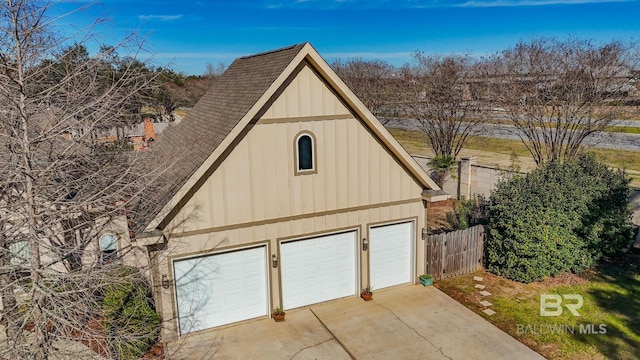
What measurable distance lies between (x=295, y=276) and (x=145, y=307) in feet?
12.1

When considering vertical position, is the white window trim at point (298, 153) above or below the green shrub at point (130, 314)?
above

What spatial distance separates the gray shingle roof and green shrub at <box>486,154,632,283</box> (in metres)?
7.62

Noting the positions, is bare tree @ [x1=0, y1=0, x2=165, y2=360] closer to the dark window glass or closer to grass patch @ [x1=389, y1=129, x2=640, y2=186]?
A: the dark window glass

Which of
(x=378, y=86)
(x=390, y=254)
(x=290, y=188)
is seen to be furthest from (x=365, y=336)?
(x=378, y=86)

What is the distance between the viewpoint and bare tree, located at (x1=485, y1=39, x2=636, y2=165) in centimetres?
1903

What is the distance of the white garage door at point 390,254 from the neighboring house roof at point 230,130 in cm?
158

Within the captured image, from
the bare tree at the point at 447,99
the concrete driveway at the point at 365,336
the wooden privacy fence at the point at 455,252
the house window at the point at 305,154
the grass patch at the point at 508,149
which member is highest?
the bare tree at the point at 447,99

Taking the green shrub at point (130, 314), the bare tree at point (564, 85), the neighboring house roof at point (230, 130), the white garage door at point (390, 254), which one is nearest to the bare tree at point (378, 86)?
the bare tree at point (564, 85)

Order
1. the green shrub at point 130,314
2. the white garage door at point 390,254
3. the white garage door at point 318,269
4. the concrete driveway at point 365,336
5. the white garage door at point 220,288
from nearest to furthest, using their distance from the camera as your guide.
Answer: the green shrub at point 130,314 < the concrete driveway at point 365,336 < the white garage door at point 220,288 < the white garage door at point 318,269 < the white garage door at point 390,254

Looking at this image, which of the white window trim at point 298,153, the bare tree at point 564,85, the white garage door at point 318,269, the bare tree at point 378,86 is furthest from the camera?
the bare tree at point 378,86

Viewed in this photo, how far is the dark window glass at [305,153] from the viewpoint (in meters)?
11.2

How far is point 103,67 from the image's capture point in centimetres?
747

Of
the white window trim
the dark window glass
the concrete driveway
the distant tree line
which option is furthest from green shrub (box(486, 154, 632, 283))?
the distant tree line

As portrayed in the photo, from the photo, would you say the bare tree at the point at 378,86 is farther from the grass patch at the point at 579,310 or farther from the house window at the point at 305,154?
the house window at the point at 305,154
